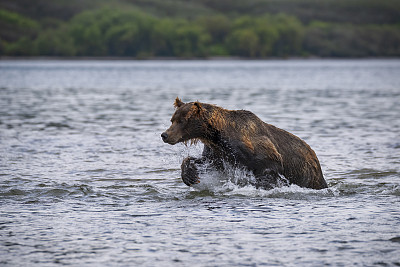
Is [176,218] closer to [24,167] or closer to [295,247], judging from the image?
[295,247]

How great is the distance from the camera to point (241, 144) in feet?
33.1

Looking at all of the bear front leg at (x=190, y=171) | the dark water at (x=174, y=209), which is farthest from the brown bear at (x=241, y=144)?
the dark water at (x=174, y=209)

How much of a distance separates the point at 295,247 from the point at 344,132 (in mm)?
13124

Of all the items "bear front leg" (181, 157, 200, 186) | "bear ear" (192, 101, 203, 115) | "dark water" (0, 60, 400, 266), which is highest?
"bear ear" (192, 101, 203, 115)

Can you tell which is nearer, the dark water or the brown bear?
the dark water

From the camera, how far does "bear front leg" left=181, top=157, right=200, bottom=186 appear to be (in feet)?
35.2

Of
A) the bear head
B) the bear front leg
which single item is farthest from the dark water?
the bear head

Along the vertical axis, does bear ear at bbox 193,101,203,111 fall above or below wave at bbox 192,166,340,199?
above

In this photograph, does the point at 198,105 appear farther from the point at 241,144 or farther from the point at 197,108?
the point at 241,144

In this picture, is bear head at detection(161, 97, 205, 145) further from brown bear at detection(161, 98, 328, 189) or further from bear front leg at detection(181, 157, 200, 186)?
bear front leg at detection(181, 157, 200, 186)

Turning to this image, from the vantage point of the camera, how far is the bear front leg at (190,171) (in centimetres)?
1074

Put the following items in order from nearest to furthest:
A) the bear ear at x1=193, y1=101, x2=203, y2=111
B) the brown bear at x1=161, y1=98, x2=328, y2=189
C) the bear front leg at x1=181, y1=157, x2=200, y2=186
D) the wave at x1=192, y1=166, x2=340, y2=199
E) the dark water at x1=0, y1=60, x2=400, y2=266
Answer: the dark water at x1=0, y1=60, x2=400, y2=266 → the bear ear at x1=193, y1=101, x2=203, y2=111 → the brown bear at x1=161, y1=98, x2=328, y2=189 → the wave at x1=192, y1=166, x2=340, y2=199 → the bear front leg at x1=181, y1=157, x2=200, y2=186

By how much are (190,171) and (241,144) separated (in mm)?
1155

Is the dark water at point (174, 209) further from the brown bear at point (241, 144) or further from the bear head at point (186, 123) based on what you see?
the bear head at point (186, 123)
